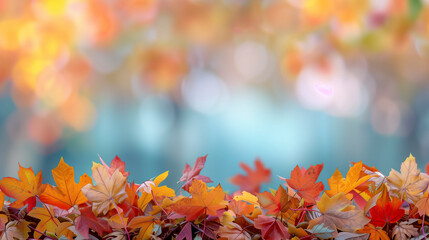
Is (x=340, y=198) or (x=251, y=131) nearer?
(x=340, y=198)

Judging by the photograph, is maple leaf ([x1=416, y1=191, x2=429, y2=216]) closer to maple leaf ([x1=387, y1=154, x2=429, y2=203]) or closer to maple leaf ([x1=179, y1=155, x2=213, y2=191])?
maple leaf ([x1=387, y1=154, x2=429, y2=203])

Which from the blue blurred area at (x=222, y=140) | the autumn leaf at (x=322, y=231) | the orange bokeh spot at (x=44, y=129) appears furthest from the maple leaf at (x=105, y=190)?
the orange bokeh spot at (x=44, y=129)

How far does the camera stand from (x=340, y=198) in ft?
0.71

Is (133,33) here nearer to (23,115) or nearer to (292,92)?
(23,115)

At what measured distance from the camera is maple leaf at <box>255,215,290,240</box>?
208 millimetres

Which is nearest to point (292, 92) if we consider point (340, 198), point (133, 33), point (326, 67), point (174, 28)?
point (326, 67)

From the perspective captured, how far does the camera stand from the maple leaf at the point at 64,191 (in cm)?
22

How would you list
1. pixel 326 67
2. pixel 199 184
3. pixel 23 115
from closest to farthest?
pixel 199 184, pixel 23 115, pixel 326 67

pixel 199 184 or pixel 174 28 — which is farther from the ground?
pixel 174 28

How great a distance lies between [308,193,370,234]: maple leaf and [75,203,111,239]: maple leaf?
124mm

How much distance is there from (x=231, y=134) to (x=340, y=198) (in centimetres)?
149

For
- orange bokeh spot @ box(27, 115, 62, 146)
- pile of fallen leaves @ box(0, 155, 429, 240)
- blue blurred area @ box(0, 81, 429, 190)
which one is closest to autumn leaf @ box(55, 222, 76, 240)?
pile of fallen leaves @ box(0, 155, 429, 240)

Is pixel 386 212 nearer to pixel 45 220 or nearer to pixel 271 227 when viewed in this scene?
pixel 271 227

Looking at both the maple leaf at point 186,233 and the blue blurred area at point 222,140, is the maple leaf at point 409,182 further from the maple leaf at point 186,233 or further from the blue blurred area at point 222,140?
the blue blurred area at point 222,140
